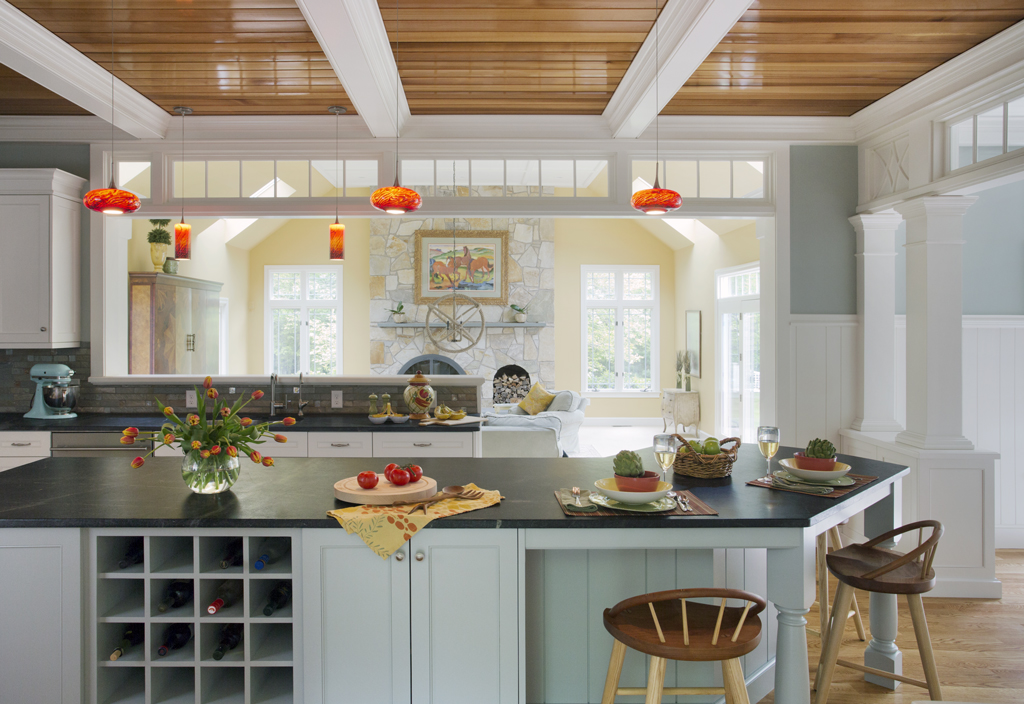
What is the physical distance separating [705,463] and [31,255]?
4109 mm

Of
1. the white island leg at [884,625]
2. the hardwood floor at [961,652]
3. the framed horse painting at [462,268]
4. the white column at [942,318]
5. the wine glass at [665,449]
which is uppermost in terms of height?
the framed horse painting at [462,268]

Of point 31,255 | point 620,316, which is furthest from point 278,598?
point 620,316

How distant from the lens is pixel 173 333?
584 centimetres

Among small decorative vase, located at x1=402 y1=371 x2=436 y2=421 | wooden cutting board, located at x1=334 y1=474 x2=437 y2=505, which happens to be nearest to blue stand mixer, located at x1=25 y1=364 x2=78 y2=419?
small decorative vase, located at x1=402 y1=371 x2=436 y2=421

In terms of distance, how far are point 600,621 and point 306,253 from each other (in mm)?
8130

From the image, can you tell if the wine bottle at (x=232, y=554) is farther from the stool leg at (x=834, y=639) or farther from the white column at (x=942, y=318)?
the white column at (x=942, y=318)

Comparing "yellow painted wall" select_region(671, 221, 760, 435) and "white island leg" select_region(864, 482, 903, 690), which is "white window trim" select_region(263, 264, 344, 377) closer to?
"yellow painted wall" select_region(671, 221, 760, 435)

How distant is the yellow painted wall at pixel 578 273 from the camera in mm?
9344

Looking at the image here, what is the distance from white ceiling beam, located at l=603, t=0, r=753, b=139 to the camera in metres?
2.53

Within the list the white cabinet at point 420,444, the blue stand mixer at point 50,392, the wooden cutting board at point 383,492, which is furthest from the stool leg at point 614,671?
the blue stand mixer at point 50,392

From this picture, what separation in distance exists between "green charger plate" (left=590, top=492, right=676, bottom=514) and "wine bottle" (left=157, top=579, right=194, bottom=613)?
4.18 ft

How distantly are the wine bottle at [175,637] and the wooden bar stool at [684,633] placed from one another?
127cm

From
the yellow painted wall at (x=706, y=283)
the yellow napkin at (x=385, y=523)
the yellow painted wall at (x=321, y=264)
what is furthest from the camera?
the yellow painted wall at (x=321, y=264)

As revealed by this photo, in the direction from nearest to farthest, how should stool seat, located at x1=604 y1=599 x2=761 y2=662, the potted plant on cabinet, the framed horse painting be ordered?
1. stool seat, located at x1=604 y1=599 x2=761 y2=662
2. the potted plant on cabinet
3. the framed horse painting
